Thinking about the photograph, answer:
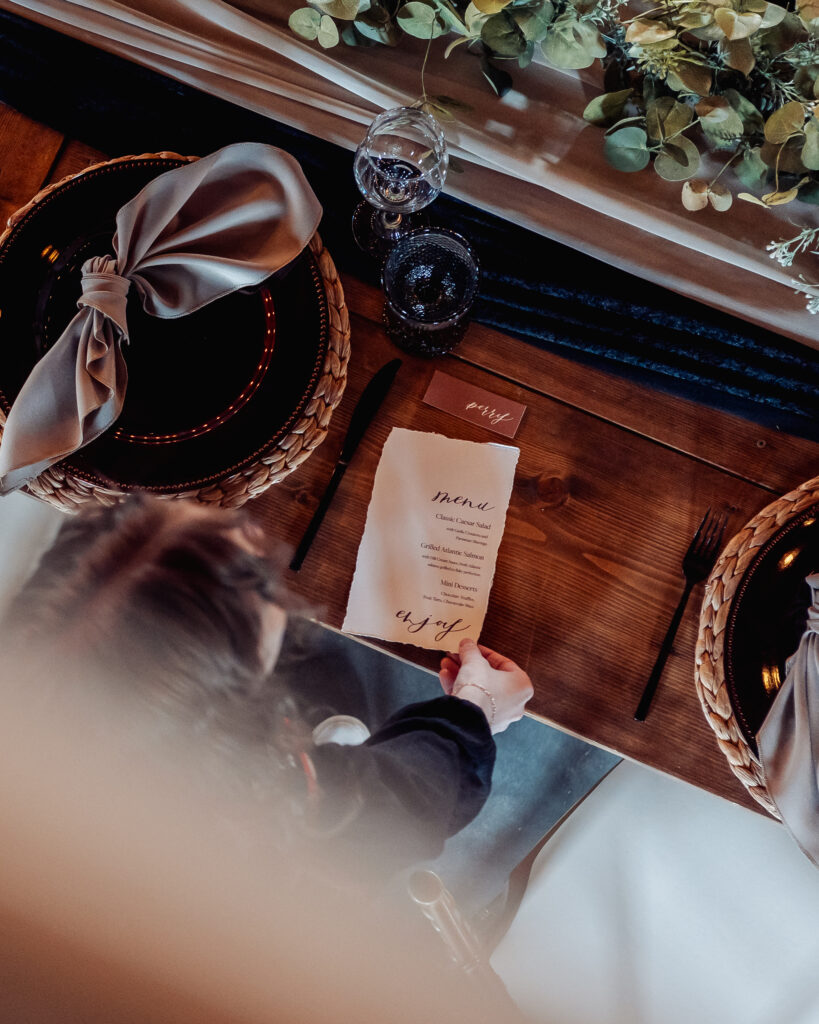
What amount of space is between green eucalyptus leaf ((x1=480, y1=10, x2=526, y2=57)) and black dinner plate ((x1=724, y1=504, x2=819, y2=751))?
0.61 meters

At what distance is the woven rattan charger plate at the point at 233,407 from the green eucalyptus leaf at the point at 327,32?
208mm

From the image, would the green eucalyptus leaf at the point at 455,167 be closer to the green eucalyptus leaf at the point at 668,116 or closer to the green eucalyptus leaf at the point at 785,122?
the green eucalyptus leaf at the point at 668,116

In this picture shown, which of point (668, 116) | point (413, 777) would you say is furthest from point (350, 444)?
point (668, 116)

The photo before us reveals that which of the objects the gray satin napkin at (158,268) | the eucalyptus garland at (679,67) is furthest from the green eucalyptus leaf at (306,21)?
the gray satin napkin at (158,268)

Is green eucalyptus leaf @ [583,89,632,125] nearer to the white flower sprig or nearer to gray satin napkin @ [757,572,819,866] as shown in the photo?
the white flower sprig

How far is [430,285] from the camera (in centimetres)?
104

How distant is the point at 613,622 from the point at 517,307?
431 mm

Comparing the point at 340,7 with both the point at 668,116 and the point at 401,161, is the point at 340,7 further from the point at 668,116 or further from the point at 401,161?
the point at 668,116

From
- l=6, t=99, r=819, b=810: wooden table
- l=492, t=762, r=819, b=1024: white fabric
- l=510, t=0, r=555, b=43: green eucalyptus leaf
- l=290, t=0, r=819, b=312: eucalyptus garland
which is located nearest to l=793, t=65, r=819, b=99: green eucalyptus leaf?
l=290, t=0, r=819, b=312: eucalyptus garland

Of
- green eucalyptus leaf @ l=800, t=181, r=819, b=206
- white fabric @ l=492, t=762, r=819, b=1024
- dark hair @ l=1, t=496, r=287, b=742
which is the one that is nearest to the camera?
dark hair @ l=1, t=496, r=287, b=742

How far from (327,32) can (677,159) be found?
0.42 meters

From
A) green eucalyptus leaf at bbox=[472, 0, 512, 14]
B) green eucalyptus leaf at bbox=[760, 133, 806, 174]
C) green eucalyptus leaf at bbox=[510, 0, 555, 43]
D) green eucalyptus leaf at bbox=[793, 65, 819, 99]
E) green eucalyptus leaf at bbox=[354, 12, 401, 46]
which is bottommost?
green eucalyptus leaf at bbox=[472, 0, 512, 14]

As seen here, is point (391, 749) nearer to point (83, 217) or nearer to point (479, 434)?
point (479, 434)

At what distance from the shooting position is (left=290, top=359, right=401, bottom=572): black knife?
1025mm
